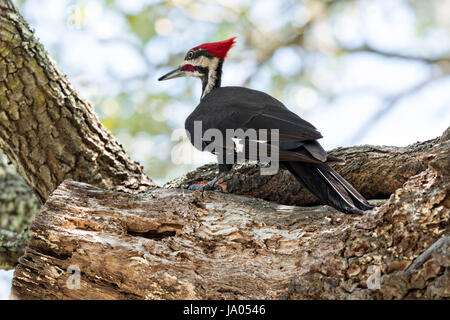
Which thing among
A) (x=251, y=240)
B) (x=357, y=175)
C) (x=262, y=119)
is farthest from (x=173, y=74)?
(x=251, y=240)

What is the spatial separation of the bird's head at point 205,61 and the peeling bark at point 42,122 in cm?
76

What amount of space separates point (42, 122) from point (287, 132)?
1.55m

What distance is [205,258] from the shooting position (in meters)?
2.12

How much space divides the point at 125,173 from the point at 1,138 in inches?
31.7

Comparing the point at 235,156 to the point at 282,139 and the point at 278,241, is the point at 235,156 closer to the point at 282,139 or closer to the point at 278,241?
the point at 282,139

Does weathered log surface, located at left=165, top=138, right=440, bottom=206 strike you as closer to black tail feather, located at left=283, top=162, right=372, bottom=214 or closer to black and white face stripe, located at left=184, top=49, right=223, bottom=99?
black tail feather, located at left=283, top=162, right=372, bottom=214

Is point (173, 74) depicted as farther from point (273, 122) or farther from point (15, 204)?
point (15, 204)

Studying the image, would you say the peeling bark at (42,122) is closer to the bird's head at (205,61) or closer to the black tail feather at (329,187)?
the bird's head at (205,61)

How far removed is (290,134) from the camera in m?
2.53

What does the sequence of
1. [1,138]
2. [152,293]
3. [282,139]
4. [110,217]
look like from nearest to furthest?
[152,293], [110,217], [282,139], [1,138]

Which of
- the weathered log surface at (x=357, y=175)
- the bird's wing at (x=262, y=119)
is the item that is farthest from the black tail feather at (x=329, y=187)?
the weathered log surface at (x=357, y=175)

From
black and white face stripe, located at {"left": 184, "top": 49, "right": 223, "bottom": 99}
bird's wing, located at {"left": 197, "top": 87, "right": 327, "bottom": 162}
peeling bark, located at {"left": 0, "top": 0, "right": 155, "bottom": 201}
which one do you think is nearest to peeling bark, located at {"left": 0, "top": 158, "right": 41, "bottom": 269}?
Result: peeling bark, located at {"left": 0, "top": 0, "right": 155, "bottom": 201}

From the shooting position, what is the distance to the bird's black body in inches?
94.6
